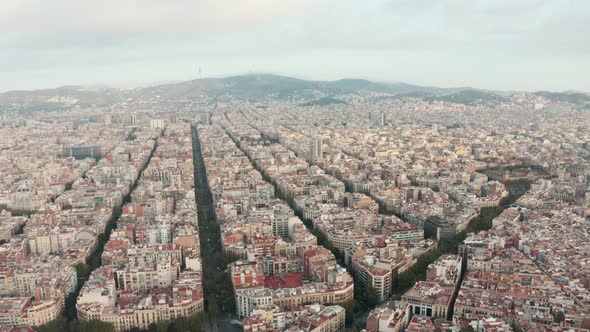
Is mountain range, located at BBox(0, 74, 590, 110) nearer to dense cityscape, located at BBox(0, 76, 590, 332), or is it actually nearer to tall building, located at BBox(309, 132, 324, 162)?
dense cityscape, located at BBox(0, 76, 590, 332)

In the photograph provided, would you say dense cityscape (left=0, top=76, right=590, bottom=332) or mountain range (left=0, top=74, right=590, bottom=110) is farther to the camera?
mountain range (left=0, top=74, right=590, bottom=110)

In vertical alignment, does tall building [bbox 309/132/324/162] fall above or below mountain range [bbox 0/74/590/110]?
below

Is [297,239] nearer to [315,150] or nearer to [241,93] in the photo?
[315,150]

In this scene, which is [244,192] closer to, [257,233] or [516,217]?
[257,233]

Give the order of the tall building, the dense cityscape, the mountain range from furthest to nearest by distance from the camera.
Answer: the mountain range
the tall building
the dense cityscape

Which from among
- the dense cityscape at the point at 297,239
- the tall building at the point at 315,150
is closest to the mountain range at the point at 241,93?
the dense cityscape at the point at 297,239

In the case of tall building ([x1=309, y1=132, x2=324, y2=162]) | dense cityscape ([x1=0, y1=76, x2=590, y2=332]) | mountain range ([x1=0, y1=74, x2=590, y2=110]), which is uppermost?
mountain range ([x1=0, y1=74, x2=590, y2=110])

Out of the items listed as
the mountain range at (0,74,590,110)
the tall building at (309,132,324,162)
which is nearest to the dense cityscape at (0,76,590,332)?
the tall building at (309,132,324,162)

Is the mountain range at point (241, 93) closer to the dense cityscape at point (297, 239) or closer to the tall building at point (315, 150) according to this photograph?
the dense cityscape at point (297, 239)
